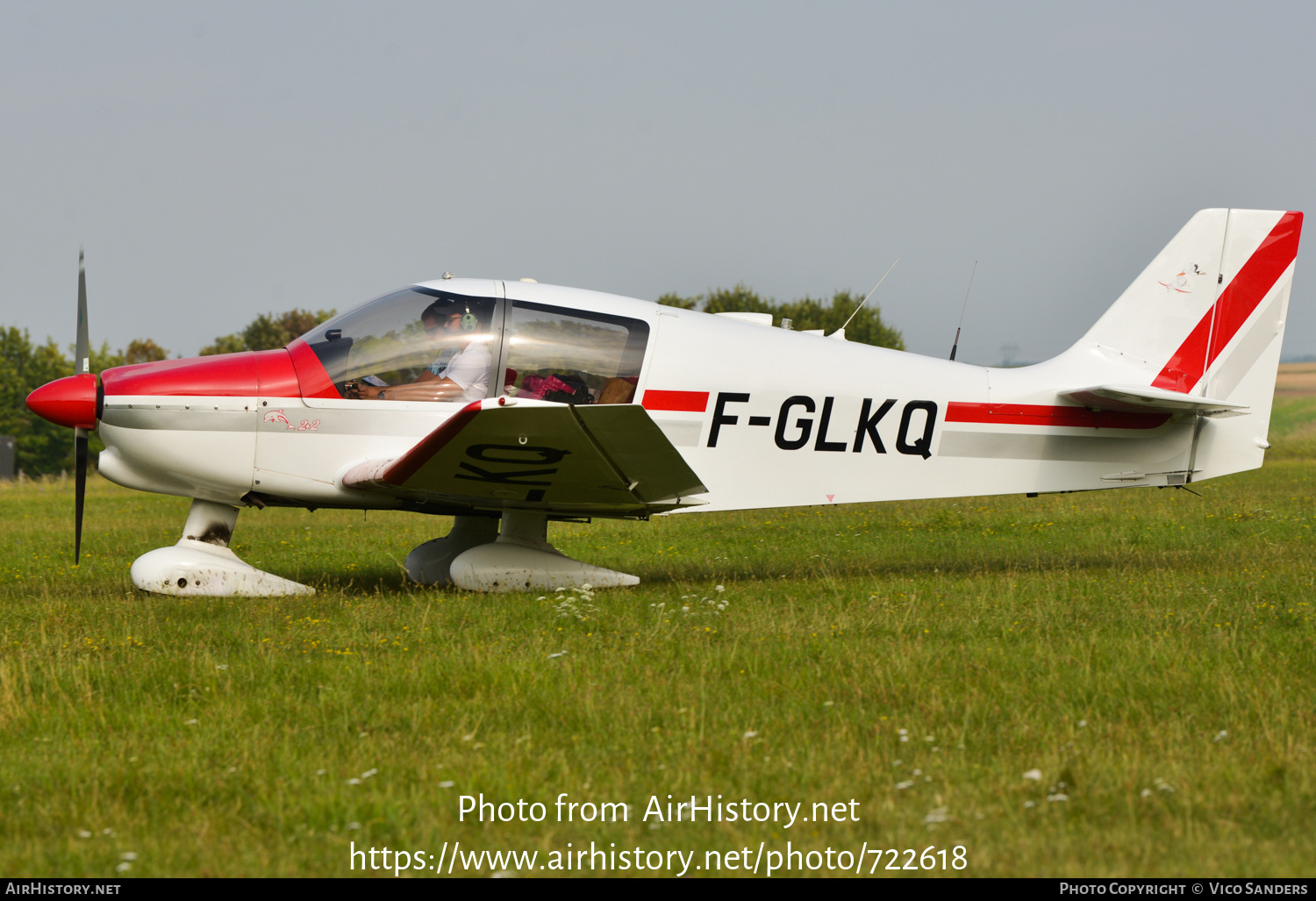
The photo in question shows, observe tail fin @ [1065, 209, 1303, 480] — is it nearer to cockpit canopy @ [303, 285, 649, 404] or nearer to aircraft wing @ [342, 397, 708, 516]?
aircraft wing @ [342, 397, 708, 516]

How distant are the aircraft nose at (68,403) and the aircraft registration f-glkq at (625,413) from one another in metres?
0.02

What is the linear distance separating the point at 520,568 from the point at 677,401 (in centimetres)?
176

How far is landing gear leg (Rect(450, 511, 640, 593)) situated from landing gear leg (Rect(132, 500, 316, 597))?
1.20 meters

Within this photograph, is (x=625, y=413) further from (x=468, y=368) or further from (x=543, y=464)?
(x=468, y=368)

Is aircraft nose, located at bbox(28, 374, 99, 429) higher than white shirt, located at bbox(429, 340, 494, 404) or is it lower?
lower

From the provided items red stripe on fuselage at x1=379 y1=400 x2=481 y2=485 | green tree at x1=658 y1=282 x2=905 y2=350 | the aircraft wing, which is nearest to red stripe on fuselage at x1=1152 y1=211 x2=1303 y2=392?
the aircraft wing

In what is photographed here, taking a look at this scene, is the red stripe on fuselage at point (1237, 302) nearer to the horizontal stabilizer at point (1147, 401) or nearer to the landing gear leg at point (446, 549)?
the horizontal stabilizer at point (1147, 401)

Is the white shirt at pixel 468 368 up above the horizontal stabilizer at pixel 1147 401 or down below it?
below

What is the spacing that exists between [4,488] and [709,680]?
2658 centimetres

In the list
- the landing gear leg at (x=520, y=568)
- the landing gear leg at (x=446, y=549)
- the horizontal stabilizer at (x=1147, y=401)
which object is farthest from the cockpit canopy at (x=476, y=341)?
the horizontal stabilizer at (x=1147, y=401)

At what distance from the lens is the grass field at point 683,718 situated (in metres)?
3.35

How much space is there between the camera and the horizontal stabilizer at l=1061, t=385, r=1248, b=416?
8266 mm
